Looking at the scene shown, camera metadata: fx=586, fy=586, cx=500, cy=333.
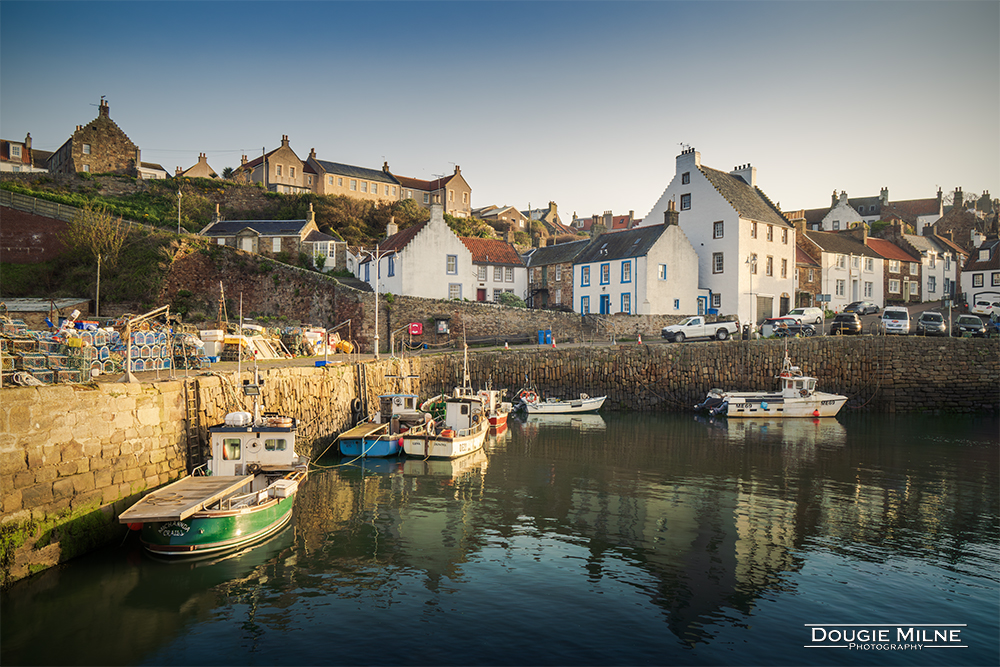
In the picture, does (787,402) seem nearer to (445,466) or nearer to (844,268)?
(445,466)

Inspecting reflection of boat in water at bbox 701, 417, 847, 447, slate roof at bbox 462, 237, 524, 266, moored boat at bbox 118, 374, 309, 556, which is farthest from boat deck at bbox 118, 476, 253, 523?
slate roof at bbox 462, 237, 524, 266

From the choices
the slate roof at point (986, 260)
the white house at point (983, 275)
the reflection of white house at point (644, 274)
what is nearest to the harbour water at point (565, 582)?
the reflection of white house at point (644, 274)

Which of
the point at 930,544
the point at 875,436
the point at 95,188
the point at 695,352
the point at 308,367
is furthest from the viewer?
the point at 95,188

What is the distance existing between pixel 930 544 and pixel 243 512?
52.1 feet

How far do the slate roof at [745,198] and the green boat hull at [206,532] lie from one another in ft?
139

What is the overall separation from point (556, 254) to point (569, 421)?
79.0ft

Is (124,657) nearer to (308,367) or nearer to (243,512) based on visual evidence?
(243,512)

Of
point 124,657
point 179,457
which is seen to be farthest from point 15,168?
point 124,657

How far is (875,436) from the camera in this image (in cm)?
2811

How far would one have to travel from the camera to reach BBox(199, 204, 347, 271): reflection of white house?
49219 millimetres

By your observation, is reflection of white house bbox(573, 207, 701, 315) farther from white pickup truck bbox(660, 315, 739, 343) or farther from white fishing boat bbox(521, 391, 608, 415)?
white fishing boat bbox(521, 391, 608, 415)

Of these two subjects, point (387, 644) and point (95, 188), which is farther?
point (95, 188)

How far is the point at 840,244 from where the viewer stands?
55062mm

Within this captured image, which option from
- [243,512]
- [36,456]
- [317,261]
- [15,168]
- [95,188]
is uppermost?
[15,168]
